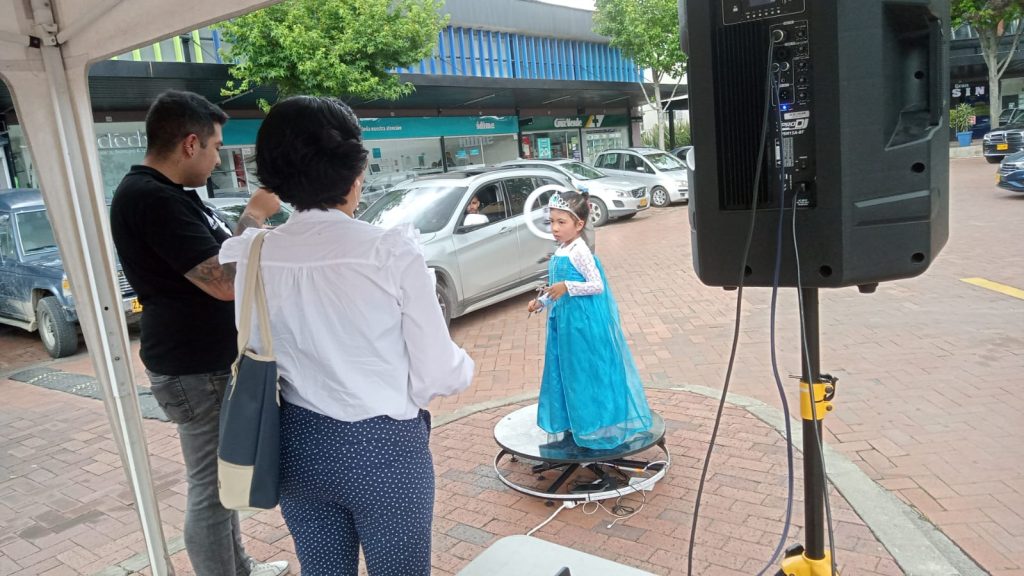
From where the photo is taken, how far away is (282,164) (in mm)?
1805

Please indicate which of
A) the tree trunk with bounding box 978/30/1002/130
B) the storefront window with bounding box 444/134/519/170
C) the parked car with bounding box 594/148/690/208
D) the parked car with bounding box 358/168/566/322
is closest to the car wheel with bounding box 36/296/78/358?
the parked car with bounding box 358/168/566/322

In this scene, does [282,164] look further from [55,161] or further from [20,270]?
[20,270]

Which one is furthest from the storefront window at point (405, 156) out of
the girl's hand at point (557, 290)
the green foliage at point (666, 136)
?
the girl's hand at point (557, 290)

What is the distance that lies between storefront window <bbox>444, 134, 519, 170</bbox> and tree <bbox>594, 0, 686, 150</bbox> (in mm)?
5288

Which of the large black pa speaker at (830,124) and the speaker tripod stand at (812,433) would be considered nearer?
the large black pa speaker at (830,124)

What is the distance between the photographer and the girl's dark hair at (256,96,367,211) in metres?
1.77

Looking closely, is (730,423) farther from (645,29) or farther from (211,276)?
(645,29)

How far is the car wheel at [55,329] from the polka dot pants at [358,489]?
7.80m

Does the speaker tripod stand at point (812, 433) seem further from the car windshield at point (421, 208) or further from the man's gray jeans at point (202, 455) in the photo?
the car windshield at point (421, 208)

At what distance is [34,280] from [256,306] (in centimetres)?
820

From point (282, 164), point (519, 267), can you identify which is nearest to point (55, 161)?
point (282, 164)

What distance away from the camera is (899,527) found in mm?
3209

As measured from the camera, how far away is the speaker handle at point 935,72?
1516 mm

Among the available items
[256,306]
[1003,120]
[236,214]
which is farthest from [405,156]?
[1003,120]
